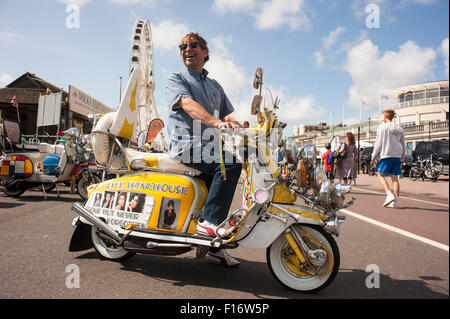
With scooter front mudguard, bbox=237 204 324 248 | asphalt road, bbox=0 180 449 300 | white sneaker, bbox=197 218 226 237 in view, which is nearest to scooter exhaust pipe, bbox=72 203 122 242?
asphalt road, bbox=0 180 449 300

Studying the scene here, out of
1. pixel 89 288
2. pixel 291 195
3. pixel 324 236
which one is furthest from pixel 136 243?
pixel 324 236

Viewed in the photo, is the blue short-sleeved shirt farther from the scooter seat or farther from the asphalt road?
the asphalt road

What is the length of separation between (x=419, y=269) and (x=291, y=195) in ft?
4.95

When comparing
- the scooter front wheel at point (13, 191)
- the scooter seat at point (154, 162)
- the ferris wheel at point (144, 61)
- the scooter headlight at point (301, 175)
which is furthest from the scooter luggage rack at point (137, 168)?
the ferris wheel at point (144, 61)

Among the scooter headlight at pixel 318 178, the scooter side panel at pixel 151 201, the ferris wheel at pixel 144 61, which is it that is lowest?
the scooter side panel at pixel 151 201

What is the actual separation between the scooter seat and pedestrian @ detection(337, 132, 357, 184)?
25.7 ft

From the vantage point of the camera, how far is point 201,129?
2885mm

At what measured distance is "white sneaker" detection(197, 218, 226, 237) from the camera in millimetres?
2590

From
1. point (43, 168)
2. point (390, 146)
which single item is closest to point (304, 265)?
point (390, 146)

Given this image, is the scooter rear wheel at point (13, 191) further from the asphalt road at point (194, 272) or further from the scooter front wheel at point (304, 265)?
the scooter front wheel at point (304, 265)

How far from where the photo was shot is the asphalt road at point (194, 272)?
2500 mm

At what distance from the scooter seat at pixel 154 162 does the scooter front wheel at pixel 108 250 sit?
84 cm

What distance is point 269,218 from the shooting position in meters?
2.55
